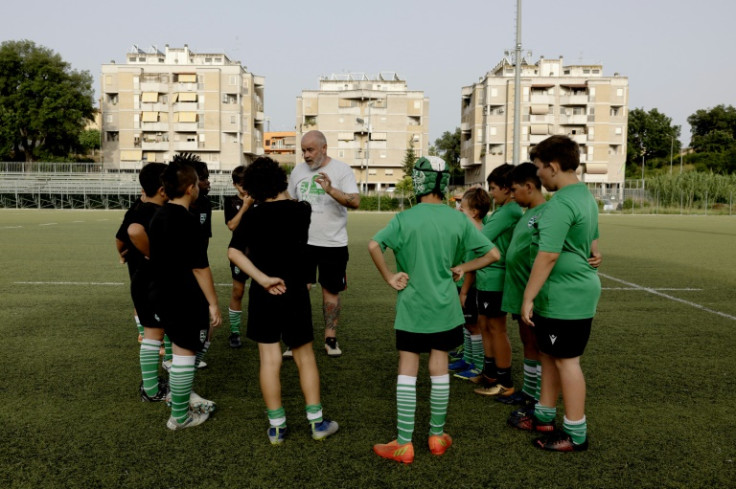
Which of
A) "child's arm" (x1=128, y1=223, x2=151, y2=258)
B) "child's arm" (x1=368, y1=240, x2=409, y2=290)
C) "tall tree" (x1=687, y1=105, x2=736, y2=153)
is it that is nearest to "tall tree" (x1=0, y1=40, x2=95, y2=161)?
"child's arm" (x1=128, y1=223, x2=151, y2=258)

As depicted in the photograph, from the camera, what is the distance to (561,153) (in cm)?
311

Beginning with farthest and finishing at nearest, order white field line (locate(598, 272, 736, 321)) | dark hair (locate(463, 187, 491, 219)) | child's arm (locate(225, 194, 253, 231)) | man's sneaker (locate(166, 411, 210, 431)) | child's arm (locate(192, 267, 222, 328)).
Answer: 1. white field line (locate(598, 272, 736, 321))
2. child's arm (locate(225, 194, 253, 231))
3. dark hair (locate(463, 187, 491, 219))
4. man's sneaker (locate(166, 411, 210, 431))
5. child's arm (locate(192, 267, 222, 328))

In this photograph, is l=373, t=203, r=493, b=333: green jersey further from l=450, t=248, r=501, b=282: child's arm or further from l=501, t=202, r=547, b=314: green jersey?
l=501, t=202, r=547, b=314: green jersey

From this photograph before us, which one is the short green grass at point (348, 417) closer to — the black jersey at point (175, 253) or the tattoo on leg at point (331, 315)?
the tattoo on leg at point (331, 315)

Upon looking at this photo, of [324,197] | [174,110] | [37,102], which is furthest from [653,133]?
[324,197]

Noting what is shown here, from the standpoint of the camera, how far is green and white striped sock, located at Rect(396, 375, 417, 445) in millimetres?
3070

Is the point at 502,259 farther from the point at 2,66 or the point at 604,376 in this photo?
the point at 2,66

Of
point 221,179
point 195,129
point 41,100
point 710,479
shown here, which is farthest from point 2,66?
point 710,479

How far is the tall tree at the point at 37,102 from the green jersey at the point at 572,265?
68645 mm

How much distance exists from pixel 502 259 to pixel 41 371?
3.63 metres

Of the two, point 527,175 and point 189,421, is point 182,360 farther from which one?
point 527,175

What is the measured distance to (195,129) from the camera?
71062 mm

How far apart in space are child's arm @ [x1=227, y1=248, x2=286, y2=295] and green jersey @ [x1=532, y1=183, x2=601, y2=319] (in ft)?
4.51

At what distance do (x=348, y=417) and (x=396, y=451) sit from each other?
25.9 inches
